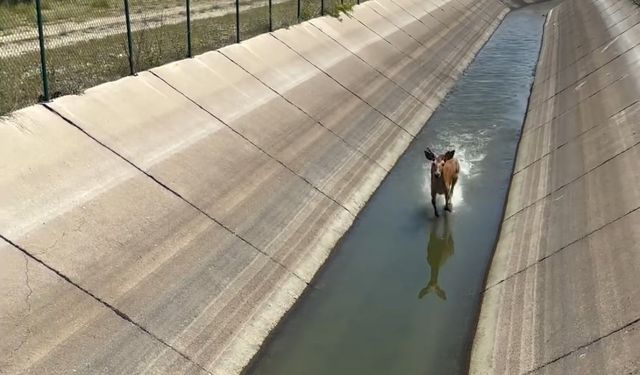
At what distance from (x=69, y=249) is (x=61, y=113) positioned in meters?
3.92

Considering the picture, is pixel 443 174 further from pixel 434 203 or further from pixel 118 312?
pixel 118 312

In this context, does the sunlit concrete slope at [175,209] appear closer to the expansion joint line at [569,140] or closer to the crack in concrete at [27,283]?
the crack in concrete at [27,283]

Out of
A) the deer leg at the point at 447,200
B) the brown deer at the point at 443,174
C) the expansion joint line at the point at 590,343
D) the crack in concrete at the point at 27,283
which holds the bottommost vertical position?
the deer leg at the point at 447,200

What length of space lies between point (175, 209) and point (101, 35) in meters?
13.5

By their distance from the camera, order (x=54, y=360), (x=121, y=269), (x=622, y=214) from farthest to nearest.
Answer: (x=622, y=214)
(x=121, y=269)
(x=54, y=360)

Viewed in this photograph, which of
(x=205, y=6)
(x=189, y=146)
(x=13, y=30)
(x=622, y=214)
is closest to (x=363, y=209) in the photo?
(x=189, y=146)

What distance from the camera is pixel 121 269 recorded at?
1077 cm

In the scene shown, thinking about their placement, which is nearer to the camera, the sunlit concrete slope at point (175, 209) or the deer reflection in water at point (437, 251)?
the sunlit concrete slope at point (175, 209)

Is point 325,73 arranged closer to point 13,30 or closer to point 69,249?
point 13,30

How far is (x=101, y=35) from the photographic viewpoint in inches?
923

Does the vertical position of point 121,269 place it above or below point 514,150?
above

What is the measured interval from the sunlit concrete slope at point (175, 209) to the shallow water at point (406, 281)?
526mm

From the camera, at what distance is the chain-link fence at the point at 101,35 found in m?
14.5

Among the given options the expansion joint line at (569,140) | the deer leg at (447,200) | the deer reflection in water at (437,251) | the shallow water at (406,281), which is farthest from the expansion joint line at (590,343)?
the expansion joint line at (569,140)
